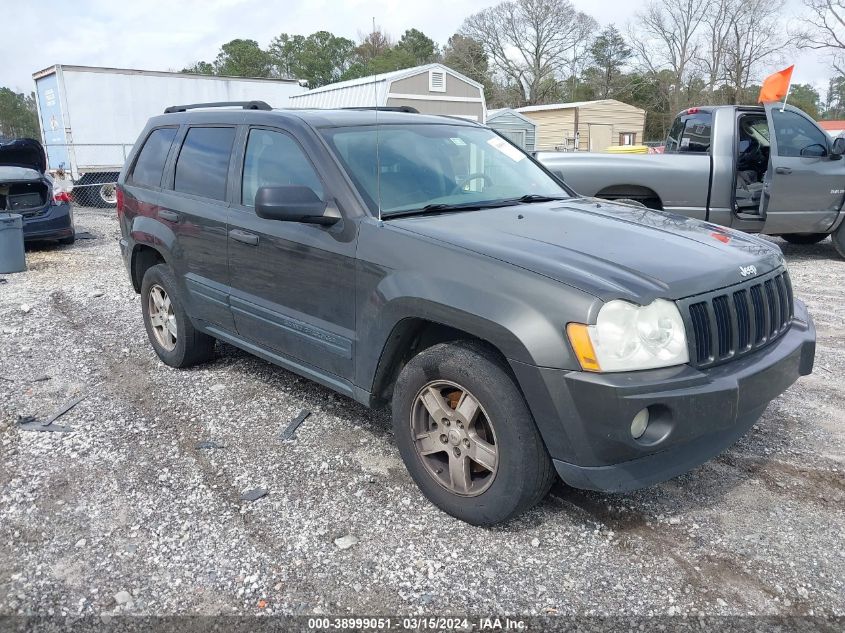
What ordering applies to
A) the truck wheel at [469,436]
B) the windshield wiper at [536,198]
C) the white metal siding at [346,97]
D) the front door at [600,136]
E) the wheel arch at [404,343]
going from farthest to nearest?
the front door at [600,136] < the white metal siding at [346,97] < the windshield wiper at [536,198] < the wheel arch at [404,343] < the truck wheel at [469,436]

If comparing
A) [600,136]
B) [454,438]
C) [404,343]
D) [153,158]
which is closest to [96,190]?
[153,158]

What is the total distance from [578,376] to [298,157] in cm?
204

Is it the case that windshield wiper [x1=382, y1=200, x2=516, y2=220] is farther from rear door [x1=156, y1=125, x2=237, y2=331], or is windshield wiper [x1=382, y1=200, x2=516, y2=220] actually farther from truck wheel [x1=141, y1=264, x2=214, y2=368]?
truck wheel [x1=141, y1=264, x2=214, y2=368]

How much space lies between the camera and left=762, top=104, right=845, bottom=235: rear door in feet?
27.2

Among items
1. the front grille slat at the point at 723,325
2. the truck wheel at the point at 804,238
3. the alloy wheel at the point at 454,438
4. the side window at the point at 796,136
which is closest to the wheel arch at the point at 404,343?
the alloy wheel at the point at 454,438

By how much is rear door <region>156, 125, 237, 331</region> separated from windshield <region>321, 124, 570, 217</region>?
38.0 inches

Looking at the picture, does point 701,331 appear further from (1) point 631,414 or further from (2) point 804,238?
(2) point 804,238

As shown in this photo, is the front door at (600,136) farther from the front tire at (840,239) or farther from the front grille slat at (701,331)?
the front grille slat at (701,331)

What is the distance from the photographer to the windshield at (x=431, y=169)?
3441 millimetres

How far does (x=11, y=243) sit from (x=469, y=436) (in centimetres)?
896

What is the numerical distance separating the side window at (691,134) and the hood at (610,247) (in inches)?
216

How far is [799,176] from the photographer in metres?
8.33

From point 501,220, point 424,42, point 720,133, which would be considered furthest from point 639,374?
point 424,42

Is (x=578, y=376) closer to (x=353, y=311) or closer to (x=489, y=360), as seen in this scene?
(x=489, y=360)
